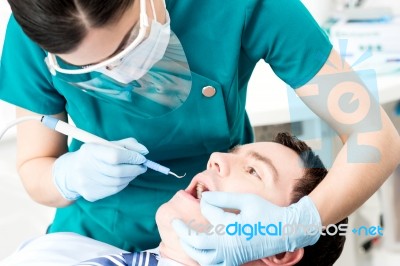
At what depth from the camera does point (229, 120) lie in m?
1.40

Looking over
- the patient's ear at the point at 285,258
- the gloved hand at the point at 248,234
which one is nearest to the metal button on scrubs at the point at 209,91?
the gloved hand at the point at 248,234

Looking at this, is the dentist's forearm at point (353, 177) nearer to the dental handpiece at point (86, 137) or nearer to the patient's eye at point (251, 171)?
the patient's eye at point (251, 171)

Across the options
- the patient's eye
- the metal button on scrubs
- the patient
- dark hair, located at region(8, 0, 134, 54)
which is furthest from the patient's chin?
dark hair, located at region(8, 0, 134, 54)

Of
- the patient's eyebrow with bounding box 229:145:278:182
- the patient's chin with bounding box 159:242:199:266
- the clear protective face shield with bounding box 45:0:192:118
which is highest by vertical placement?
the clear protective face shield with bounding box 45:0:192:118

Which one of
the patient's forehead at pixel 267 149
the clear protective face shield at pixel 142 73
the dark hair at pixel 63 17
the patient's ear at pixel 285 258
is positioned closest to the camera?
the dark hair at pixel 63 17

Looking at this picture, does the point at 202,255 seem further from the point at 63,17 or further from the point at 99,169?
the point at 63,17

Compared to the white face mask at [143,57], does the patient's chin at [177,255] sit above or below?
below

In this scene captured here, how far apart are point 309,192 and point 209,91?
12.6 inches

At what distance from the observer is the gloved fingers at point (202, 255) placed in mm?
1152

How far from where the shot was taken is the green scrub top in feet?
4.09

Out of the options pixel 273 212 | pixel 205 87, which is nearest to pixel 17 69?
pixel 205 87

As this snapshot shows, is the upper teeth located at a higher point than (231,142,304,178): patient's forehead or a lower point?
lower

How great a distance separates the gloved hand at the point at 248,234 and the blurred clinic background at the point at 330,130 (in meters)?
0.17

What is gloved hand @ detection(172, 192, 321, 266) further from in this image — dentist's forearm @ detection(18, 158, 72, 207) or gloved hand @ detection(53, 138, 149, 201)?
dentist's forearm @ detection(18, 158, 72, 207)
